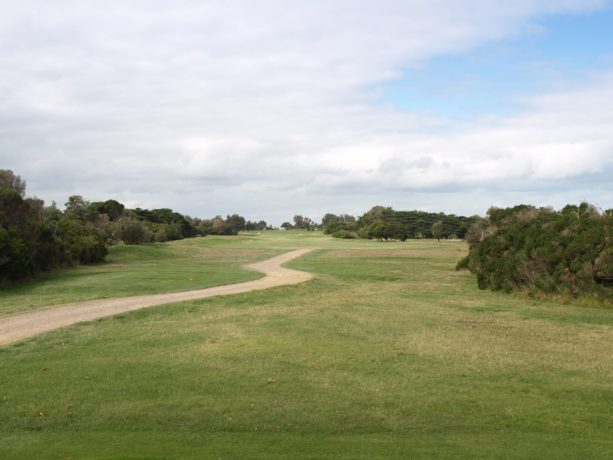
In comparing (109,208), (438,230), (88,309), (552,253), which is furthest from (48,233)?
(438,230)

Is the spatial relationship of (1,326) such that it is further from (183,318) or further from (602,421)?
(602,421)

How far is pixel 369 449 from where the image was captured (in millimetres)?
6473

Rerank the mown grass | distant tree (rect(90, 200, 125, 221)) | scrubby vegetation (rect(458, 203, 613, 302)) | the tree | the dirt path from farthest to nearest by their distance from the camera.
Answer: the tree → distant tree (rect(90, 200, 125, 221)) → the mown grass → scrubby vegetation (rect(458, 203, 613, 302)) → the dirt path

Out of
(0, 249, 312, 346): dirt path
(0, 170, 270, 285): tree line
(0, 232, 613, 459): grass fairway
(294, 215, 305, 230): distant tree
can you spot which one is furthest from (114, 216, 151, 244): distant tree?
(294, 215, 305, 230): distant tree

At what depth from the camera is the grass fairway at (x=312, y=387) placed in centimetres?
674

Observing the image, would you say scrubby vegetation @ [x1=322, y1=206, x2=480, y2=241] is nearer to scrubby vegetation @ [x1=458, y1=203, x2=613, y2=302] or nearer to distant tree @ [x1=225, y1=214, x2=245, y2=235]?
distant tree @ [x1=225, y1=214, x2=245, y2=235]

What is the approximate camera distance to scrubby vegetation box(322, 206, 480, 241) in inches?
3386

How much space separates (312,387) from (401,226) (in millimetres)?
81187

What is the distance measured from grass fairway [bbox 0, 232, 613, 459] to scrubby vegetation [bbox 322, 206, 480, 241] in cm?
6896

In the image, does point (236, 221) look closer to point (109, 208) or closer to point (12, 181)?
point (109, 208)

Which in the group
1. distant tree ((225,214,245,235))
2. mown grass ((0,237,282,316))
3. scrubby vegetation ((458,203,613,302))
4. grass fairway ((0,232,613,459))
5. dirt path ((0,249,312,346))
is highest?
distant tree ((225,214,245,235))

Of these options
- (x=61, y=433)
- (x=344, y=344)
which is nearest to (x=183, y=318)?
(x=344, y=344)

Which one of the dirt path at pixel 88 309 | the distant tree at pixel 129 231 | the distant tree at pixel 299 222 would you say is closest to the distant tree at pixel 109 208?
the distant tree at pixel 129 231

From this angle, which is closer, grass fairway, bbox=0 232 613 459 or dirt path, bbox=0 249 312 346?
grass fairway, bbox=0 232 613 459
